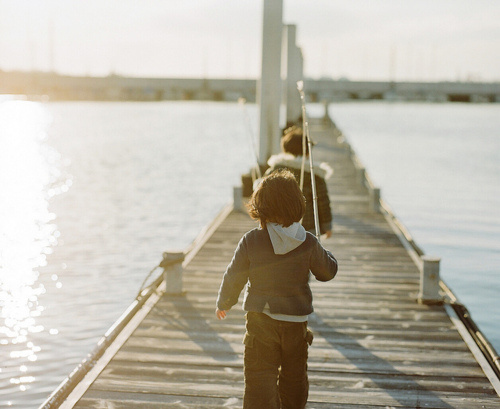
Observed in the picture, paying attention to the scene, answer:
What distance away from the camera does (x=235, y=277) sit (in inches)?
161

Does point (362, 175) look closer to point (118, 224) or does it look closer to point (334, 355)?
point (118, 224)

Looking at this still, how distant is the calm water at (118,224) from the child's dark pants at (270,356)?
13.9 ft

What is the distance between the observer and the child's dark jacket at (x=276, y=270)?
4.02 m

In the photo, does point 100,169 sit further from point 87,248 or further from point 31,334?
point 31,334

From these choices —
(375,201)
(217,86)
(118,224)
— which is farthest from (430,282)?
(217,86)

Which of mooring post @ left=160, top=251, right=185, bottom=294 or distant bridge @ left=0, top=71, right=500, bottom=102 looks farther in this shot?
distant bridge @ left=0, top=71, right=500, bottom=102

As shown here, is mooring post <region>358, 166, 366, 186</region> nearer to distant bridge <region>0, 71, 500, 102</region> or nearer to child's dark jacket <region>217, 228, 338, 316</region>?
child's dark jacket <region>217, 228, 338, 316</region>

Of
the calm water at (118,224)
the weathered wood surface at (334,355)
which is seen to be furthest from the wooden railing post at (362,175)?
the weathered wood surface at (334,355)

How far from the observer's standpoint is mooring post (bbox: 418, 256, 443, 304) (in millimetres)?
7590

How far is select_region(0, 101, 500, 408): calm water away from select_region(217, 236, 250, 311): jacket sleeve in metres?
4.15

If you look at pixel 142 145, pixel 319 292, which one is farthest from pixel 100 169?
pixel 319 292

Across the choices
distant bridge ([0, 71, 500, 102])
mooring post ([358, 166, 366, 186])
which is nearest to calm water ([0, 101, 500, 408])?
mooring post ([358, 166, 366, 186])

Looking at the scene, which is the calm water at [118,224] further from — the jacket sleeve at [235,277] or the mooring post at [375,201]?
the jacket sleeve at [235,277]

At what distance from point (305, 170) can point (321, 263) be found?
84.1 inches
